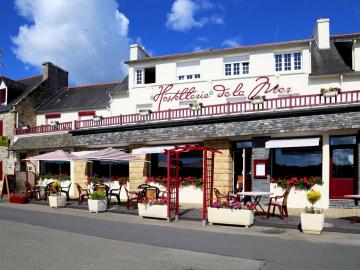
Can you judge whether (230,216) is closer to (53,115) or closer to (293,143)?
(293,143)

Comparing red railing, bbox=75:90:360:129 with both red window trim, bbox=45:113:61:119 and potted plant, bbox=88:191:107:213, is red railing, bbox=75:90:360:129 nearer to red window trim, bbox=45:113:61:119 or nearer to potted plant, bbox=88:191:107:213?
potted plant, bbox=88:191:107:213

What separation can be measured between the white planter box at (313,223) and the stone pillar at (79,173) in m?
12.9

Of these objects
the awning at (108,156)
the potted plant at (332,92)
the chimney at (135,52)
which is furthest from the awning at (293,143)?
the chimney at (135,52)

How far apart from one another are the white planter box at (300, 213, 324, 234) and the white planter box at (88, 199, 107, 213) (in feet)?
24.2

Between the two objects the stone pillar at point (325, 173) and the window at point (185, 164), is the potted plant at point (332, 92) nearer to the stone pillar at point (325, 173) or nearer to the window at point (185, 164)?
the stone pillar at point (325, 173)

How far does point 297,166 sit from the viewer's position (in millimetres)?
14555

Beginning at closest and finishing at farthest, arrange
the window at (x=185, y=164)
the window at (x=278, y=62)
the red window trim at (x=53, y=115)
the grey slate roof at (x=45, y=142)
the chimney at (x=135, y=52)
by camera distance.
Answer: the window at (x=185, y=164), the window at (x=278, y=62), the grey slate roof at (x=45, y=142), the chimney at (x=135, y=52), the red window trim at (x=53, y=115)

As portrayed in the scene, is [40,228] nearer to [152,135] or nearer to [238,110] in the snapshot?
[152,135]

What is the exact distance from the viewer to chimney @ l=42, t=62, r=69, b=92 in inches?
1083

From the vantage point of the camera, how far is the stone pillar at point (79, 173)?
19750 mm

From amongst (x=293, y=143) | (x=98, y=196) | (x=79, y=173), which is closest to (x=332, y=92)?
(x=293, y=143)

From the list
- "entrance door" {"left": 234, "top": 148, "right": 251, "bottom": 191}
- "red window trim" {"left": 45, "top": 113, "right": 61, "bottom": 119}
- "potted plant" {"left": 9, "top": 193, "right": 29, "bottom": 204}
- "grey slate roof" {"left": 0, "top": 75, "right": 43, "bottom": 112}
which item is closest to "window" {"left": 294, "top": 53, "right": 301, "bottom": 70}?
"entrance door" {"left": 234, "top": 148, "right": 251, "bottom": 191}

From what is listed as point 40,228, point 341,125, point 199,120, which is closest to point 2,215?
point 40,228

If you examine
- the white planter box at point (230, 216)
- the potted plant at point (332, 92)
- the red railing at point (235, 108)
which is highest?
the potted plant at point (332, 92)
